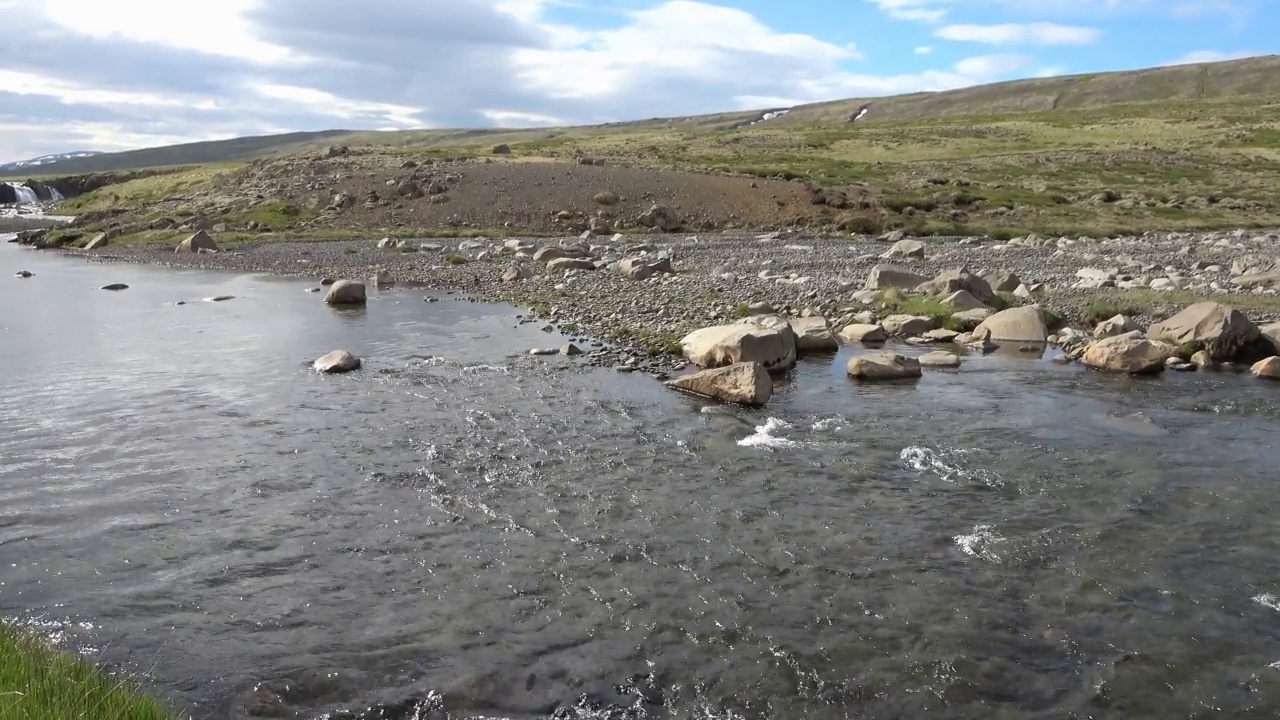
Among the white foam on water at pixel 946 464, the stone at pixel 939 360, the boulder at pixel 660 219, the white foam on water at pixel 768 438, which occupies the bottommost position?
the white foam on water at pixel 946 464

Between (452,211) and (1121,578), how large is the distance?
54.7 meters

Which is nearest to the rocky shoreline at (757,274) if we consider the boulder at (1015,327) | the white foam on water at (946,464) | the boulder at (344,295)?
the boulder at (1015,327)

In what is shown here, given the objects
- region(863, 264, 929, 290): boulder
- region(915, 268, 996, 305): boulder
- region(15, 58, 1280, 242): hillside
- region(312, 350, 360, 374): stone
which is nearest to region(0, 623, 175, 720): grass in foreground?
region(312, 350, 360, 374): stone

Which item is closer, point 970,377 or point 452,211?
point 970,377

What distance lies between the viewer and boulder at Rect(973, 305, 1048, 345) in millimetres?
23578

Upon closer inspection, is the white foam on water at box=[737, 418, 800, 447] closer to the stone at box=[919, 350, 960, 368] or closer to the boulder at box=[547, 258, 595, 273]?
the stone at box=[919, 350, 960, 368]

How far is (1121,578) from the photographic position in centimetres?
1064

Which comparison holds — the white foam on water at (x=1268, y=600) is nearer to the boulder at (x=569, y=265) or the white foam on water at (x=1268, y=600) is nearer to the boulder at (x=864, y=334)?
the boulder at (x=864, y=334)

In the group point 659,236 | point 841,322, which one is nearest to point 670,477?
point 841,322

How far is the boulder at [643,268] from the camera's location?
34.8 metres

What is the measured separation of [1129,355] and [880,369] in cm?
550

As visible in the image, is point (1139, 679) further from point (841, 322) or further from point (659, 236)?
point (659, 236)

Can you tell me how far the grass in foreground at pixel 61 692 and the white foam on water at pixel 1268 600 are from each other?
10.5 meters

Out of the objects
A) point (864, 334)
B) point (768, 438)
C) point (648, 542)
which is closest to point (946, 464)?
point (768, 438)
